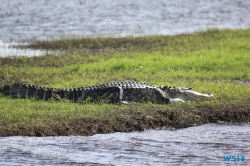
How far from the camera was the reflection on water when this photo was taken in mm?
7707

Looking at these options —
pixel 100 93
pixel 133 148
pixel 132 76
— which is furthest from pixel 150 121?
pixel 132 76

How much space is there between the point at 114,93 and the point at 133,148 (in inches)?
85.7

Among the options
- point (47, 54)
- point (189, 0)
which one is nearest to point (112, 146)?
point (47, 54)

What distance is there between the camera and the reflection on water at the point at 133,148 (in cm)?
771

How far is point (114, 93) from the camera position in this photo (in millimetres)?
10289

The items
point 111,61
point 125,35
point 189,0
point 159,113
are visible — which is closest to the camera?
point 159,113

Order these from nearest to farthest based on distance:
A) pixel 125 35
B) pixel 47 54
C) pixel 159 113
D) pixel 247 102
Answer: pixel 159 113
pixel 247 102
pixel 47 54
pixel 125 35

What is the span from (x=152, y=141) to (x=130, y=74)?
4.50 meters

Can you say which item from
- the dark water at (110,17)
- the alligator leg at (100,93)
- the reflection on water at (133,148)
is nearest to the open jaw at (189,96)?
the alligator leg at (100,93)

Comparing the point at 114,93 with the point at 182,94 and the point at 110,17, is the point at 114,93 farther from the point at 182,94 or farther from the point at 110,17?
the point at 110,17

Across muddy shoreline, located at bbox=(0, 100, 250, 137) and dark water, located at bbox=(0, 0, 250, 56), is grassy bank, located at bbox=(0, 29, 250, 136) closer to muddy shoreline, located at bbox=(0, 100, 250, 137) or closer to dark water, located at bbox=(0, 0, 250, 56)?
muddy shoreline, located at bbox=(0, 100, 250, 137)

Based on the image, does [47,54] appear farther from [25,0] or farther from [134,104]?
[25,0]

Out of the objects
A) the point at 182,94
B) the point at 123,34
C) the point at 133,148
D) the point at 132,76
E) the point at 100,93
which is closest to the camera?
the point at 133,148

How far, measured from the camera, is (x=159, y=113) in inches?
379
